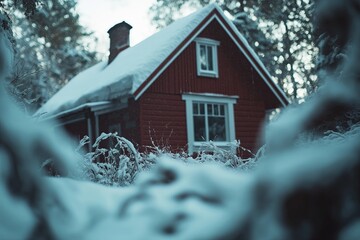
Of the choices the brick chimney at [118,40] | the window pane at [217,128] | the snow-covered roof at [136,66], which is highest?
the brick chimney at [118,40]

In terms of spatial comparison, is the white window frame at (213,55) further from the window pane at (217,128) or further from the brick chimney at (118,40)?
the brick chimney at (118,40)

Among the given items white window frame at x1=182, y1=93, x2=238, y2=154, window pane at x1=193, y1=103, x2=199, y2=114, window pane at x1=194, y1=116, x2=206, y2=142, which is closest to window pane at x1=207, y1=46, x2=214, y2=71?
white window frame at x1=182, y1=93, x2=238, y2=154

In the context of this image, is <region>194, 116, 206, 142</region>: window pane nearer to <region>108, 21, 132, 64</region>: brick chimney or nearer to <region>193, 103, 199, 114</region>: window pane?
<region>193, 103, 199, 114</region>: window pane

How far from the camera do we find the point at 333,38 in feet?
34.0

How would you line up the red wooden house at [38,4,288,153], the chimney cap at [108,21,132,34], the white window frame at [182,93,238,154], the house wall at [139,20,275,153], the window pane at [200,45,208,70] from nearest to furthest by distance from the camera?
the red wooden house at [38,4,288,153] → the house wall at [139,20,275,153] → the white window frame at [182,93,238,154] → the window pane at [200,45,208,70] → the chimney cap at [108,21,132,34]

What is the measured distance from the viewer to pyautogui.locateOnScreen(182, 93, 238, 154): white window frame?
40.0 ft

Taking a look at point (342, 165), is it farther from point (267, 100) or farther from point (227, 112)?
point (267, 100)

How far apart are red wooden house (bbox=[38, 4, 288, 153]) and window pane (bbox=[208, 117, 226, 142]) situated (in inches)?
0.8

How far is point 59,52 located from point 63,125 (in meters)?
13.6

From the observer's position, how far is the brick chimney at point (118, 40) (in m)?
16.1

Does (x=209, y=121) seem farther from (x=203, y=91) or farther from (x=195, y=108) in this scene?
(x=203, y=91)

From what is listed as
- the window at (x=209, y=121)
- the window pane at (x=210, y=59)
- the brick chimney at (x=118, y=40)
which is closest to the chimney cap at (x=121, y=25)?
the brick chimney at (x=118, y=40)

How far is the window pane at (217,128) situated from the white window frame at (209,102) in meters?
0.15

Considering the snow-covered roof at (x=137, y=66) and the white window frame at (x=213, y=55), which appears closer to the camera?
the snow-covered roof at (x=137, y=66)
